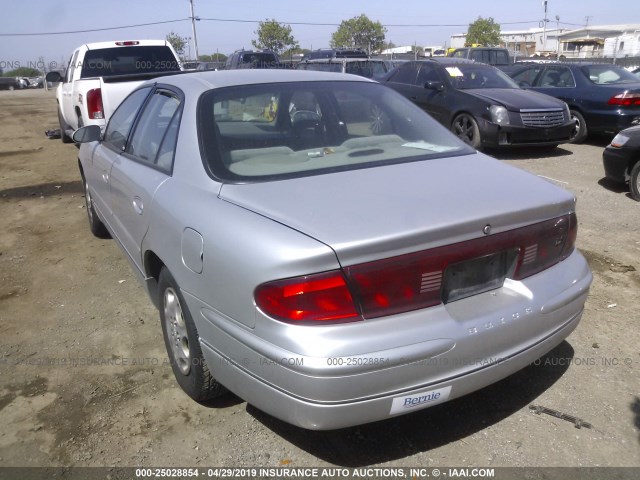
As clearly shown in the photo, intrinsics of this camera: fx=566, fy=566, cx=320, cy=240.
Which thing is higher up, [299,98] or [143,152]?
[299,98]

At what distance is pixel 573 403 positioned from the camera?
297 centimetres

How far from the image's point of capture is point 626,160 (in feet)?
22.1

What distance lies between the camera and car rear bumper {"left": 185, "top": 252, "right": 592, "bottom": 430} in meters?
2.10

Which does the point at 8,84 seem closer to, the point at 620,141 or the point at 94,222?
the point at 94,222

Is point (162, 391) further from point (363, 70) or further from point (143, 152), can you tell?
point (363, 70)

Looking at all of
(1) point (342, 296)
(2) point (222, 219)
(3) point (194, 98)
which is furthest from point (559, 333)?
(3) point (194, 98)

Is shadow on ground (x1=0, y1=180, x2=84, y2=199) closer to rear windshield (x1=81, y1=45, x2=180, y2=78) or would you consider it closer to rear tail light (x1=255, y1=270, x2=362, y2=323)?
rear windshield (x1=81, y1=45, x2=180, y2=78)

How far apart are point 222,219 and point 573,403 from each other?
6.77 feet

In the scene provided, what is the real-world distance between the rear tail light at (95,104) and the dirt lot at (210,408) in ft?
13.8

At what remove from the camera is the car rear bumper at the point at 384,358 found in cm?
210

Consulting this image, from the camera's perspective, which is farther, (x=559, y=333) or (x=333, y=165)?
(x=333, y=165)

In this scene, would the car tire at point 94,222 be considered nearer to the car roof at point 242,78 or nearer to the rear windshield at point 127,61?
the car roof at point 242,78

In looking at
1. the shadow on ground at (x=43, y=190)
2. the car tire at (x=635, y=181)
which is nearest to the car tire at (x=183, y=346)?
the shadow on ground at (x=43, y=190)

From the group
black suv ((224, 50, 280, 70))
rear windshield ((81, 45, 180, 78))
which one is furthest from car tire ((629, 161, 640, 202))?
black suv ((224, 50, 280, 70))
